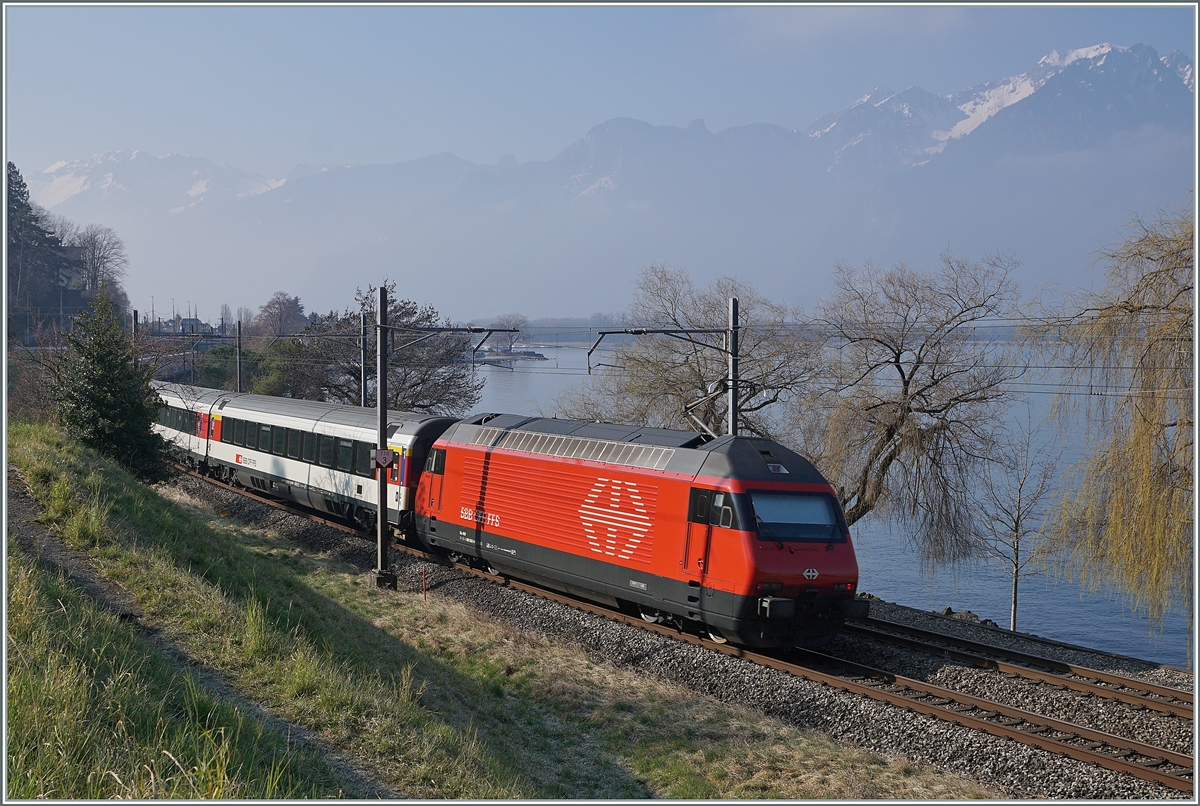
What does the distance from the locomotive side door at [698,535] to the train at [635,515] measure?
0.07 feet

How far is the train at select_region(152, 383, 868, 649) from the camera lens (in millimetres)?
13484

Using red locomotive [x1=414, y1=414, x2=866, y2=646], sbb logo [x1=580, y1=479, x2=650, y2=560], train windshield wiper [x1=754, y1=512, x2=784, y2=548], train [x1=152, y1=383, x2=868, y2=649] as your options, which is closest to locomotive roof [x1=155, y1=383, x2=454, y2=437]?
train [x1=152, y1=383, x2=868, y2=649]

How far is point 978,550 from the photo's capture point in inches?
1016

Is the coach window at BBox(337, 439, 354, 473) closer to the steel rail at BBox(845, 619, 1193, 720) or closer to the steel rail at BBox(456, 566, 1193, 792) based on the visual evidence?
the steel rail at BBox(456, 566, 1193, 792)

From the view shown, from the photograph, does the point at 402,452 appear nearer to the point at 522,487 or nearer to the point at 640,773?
the point at 522,487

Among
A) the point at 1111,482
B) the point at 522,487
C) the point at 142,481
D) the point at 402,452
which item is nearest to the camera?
the point at 1111,482

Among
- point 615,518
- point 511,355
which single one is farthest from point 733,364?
point 511,355

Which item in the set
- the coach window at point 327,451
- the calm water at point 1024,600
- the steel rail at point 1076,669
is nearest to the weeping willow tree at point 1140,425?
the steel rail at point 1076,669

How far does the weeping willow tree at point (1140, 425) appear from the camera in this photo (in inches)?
591

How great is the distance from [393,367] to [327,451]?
72.1 ft

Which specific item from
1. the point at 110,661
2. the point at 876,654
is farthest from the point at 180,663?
the point at 876,654

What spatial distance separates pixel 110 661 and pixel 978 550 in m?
23.4

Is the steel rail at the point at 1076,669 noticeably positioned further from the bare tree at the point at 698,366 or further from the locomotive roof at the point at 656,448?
the bare tree at the point at 698,366

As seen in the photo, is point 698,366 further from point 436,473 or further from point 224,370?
point 224,370
